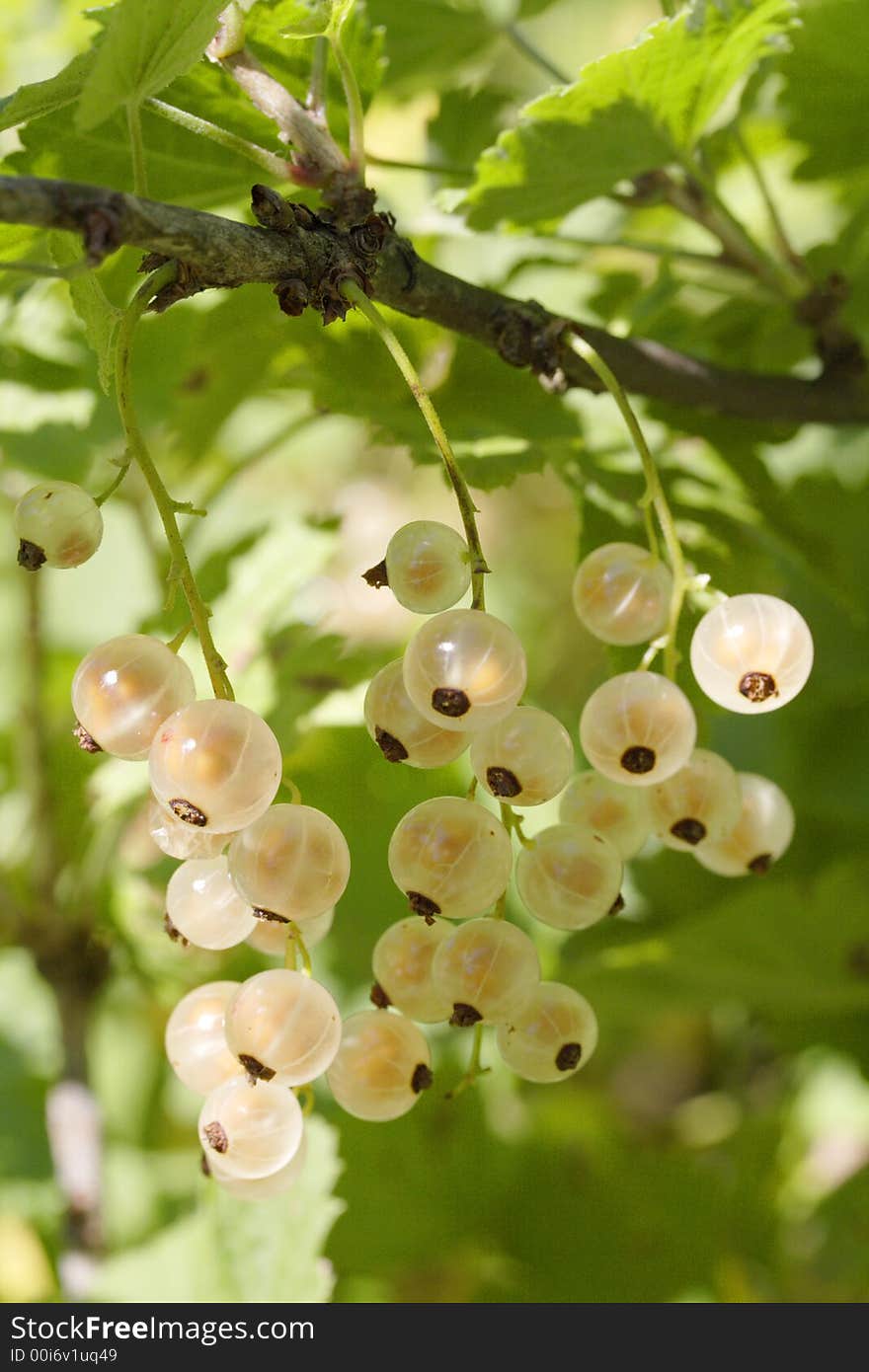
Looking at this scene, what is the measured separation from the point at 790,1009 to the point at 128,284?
0.87 metres

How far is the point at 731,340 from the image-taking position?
1079 mm

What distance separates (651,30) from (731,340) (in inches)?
16.2

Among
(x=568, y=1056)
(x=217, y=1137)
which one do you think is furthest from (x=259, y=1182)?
(x=568, y=1056)

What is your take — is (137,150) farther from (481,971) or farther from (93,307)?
(481,971)

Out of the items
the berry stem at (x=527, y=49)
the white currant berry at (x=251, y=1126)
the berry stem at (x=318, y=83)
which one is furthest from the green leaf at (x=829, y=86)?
the white currant berry at (x=251, y=1126)

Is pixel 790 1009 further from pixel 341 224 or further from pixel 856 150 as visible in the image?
pixel 341 224

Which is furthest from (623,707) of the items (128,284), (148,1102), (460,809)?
(148,1102)

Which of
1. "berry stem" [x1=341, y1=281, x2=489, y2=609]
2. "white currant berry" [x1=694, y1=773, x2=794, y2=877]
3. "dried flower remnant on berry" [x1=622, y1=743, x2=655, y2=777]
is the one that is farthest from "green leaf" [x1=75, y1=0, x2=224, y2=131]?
"white currant berry" [x1=694, y1=773, x2=794, y2=877]

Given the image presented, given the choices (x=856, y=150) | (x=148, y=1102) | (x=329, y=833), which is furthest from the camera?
(x=148, y=1102)

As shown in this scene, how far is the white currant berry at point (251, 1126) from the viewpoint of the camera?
597 millimetres

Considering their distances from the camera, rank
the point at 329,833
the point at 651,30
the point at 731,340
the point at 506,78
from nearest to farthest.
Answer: the point at 329,833 < the point at 651,30 < the point at 731,340 < the point at 506,78

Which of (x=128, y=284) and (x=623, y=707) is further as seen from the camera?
(x=128, y=284)
